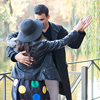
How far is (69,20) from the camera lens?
587 centimetres

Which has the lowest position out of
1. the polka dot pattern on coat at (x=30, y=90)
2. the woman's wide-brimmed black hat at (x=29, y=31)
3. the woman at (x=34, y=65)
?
the polka dot pattern on coat at (x=30, y=90)

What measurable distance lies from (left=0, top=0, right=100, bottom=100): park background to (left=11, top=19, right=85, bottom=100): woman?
3.69 meters

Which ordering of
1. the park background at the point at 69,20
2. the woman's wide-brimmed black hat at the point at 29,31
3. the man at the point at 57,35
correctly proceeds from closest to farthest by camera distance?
the woman's wide-brimmed black hat at the point at 29,31, the man at the point at 57,35, the park background at the point at 69,20

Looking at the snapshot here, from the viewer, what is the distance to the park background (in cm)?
500

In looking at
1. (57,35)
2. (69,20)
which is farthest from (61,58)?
(69,20)

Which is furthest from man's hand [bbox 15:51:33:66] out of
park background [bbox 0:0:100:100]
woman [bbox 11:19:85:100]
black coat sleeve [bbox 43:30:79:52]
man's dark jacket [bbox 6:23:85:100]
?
park background [bbox 0:0:100:100]

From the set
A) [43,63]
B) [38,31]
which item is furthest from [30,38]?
[43,63]

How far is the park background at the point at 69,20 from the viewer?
5000mm

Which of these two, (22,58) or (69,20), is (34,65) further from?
(69,20)

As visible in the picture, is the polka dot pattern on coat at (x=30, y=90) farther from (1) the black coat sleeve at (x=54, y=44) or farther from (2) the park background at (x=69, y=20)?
(2) the park background at (x=69, y=20)

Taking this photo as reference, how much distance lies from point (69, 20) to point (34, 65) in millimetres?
4615

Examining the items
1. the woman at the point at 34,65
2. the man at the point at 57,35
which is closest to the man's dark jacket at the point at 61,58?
the man at the point at 57,35

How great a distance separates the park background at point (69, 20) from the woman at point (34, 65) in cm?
369

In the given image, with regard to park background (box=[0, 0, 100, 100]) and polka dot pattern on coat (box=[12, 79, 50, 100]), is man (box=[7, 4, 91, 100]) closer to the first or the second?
polka dot pattern on coat (box=[12, 79, 50, 100])
